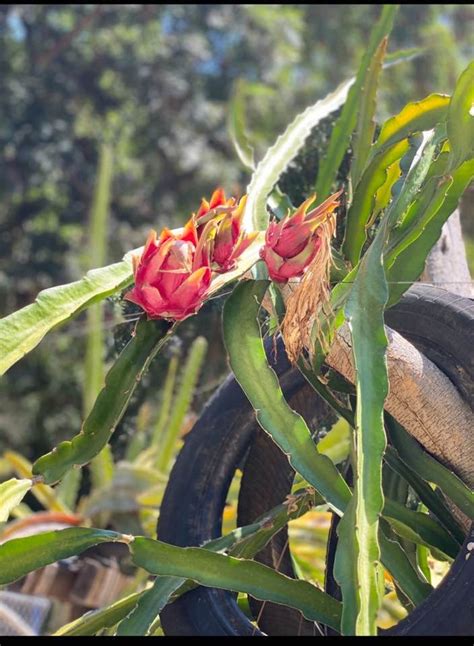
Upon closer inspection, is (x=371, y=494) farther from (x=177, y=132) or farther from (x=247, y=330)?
(x=177, y=132)

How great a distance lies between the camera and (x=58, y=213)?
17.3 ft

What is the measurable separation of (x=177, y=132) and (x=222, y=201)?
15.9 feet

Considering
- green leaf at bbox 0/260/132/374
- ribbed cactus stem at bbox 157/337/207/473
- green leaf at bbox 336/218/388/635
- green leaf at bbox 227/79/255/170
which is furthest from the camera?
ribbed cactus stem at bbox 157/337/207/473

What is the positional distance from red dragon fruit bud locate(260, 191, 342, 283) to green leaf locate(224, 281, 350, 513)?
1.3 inches

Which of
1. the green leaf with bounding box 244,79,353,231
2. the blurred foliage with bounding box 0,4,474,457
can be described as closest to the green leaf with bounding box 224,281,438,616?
the green leaf with bounding box 244,79,353,231

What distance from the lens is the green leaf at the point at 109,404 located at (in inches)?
26.0

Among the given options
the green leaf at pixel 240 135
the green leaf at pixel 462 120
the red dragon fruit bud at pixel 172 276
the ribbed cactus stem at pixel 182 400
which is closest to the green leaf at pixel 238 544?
the red dragon fruit bud at pixel 172 276

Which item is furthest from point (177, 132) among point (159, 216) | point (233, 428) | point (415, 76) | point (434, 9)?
point (233, 428)

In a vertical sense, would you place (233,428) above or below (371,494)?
above

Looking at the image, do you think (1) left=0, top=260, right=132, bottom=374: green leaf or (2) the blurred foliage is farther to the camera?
(2) the blurred foliage

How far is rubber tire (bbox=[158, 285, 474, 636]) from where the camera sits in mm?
700

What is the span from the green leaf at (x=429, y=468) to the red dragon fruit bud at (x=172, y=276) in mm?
213

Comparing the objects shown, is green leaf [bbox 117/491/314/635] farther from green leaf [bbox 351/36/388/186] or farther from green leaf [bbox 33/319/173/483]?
green leaf [bbox 351/36/388/186]

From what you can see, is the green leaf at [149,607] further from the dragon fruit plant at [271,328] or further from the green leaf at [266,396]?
the green leaf at [266,396]
